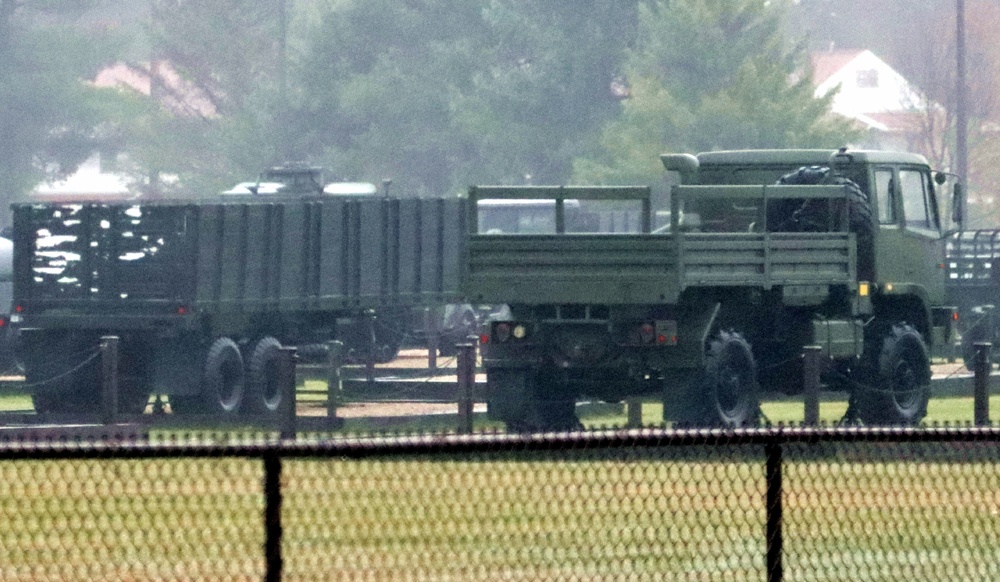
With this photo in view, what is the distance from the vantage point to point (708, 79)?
7175 centimetres

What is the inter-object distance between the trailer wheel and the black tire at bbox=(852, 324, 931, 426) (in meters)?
6.83

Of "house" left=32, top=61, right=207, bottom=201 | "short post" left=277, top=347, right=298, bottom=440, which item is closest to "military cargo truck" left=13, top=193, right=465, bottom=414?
"short post" left=277, top=347, right=298, bottom=440

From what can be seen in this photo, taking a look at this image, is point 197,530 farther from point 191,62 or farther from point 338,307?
point 191,62

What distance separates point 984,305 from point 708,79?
38.2 m

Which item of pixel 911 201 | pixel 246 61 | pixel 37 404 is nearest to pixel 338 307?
pixel 37 404

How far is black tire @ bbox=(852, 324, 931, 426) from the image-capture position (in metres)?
21.7

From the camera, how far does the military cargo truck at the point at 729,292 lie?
1969 cm

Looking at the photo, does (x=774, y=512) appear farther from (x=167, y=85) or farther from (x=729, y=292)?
(x=167, y=85)

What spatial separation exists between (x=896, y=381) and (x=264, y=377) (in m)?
7.45

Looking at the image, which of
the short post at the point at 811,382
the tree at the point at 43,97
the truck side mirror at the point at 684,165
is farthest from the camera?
the tree at the point at 43,97

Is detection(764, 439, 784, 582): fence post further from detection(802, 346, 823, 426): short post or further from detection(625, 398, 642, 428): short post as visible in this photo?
detection(625, 398, 642, 428): short post

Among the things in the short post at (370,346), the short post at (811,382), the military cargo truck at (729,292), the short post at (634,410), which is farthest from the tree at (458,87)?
the short post at (811,382)

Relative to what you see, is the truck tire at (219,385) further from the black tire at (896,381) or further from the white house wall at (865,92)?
the white house wall at (865,92)

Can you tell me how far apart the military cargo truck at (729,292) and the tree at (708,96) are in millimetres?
46475
